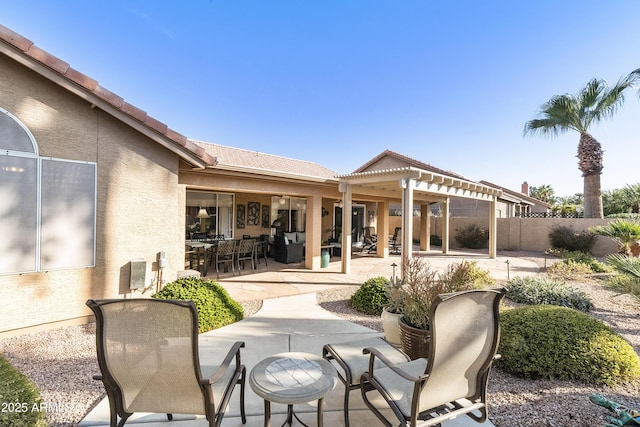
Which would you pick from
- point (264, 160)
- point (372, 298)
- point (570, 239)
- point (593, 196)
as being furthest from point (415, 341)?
point (593, 196)

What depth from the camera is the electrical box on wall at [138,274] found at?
18.8ft

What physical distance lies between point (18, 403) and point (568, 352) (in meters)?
5.78

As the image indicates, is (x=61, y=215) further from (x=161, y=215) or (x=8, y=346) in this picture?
(x=8, y=346)

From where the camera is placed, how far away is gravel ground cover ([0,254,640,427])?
288 cm

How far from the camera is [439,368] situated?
2.22 metres

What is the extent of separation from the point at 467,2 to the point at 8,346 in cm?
1304

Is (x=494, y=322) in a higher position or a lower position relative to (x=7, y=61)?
lower

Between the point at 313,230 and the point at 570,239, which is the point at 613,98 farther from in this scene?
the point at 313,230

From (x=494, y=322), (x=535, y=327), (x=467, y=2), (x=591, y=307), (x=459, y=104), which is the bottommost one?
(x=591, y=307)

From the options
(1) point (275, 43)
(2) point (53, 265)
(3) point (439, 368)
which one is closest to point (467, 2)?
(1) point (275, 43)

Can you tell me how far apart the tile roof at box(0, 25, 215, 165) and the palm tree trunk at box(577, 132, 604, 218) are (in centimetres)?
2038

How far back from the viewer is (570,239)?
16.0 m

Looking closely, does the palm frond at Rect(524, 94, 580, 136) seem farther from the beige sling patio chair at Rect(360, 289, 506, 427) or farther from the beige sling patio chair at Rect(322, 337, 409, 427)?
the beige sling patio chair at Rect(322, 337, 409, 427)

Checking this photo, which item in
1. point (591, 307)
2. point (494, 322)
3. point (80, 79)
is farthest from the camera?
point (591, 307)
